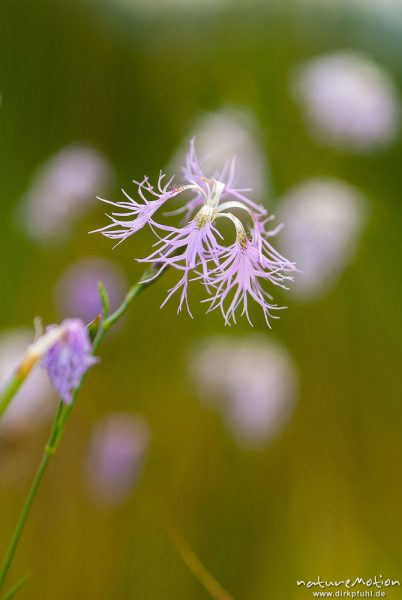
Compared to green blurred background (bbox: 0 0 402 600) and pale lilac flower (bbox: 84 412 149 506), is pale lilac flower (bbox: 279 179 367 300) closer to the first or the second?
green blurred background (bbox: 0 0 402 600)

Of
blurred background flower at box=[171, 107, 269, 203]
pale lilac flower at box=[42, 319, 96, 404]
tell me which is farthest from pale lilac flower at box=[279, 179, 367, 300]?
pale lilac flower at box=[42, 319, 96, 404]

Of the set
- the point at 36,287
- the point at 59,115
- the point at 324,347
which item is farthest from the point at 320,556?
the point at 59,115

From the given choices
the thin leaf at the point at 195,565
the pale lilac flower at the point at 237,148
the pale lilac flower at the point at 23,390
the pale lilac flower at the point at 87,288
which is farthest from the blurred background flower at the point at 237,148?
the thin leaf at the point at 195,565

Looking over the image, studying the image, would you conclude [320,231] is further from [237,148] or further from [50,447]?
[50,447]

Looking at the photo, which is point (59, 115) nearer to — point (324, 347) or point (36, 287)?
point (36, 287)

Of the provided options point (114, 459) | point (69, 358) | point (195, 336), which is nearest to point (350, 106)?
point (195, 336)
